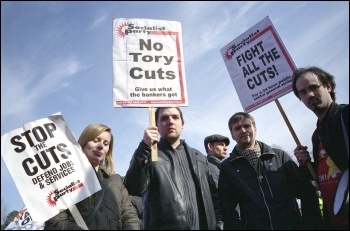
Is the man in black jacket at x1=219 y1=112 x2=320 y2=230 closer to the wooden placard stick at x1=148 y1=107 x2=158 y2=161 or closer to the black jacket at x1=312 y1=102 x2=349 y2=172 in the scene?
the black jacket at x1=312 y1=102 x2=349 y2=172

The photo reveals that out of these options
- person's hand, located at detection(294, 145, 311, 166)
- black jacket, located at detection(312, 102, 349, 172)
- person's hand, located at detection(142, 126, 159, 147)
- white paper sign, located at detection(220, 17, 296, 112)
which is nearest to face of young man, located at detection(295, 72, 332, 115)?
black jacket, located at detection(312, 102, 349, 172)

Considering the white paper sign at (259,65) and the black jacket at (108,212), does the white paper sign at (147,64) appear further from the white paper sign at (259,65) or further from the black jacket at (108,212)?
the white paper sign at (259,65)

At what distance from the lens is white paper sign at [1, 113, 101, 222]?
9.51 feet

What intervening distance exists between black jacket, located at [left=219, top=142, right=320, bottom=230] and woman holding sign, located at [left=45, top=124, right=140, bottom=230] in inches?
51.3

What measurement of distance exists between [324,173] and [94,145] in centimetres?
276

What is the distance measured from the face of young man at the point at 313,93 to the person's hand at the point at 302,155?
59 centimetres

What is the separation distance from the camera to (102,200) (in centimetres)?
305

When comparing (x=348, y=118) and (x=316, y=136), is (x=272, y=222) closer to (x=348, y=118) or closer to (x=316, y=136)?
(x=316, y=136)

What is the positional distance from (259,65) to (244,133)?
1191 mm

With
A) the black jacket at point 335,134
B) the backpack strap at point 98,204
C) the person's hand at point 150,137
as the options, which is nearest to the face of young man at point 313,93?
the black jacket at point 335,134

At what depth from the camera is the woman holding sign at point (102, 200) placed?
2.88 meters

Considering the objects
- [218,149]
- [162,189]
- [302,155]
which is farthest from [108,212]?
[218,149]

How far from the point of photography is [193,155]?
3635 millimetres

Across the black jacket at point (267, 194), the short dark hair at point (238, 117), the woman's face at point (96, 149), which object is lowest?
the black jacket at point (267, 194)
